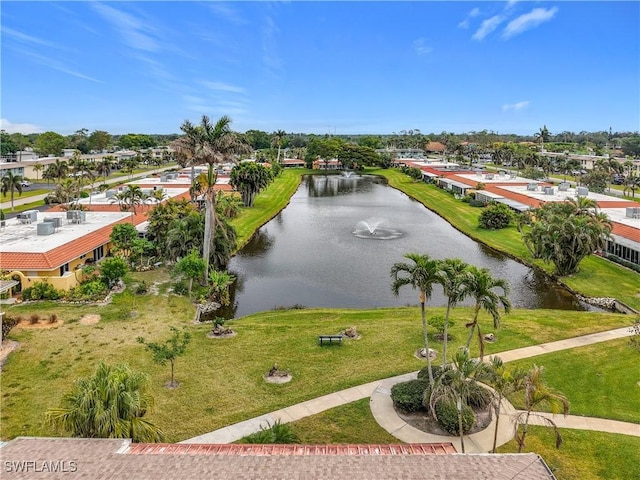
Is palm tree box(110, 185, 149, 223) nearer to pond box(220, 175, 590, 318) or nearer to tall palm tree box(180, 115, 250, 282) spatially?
pond box(220, 175, 590, 318)

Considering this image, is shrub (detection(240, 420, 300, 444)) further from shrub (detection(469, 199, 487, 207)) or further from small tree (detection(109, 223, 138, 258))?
shrub (detection(469, 199, 487, 207))

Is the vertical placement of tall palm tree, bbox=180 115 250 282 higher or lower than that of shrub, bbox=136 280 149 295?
higher

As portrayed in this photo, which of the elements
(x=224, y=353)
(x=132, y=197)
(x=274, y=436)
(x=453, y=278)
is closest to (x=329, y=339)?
(x=224, y=353)

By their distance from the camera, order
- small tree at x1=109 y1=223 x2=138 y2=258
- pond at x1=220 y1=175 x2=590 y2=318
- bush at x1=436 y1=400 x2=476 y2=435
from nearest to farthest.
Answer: bush at x1=436 y1=400 x2=476 y2=435 → pond at x1=220 y1=175 x2=590 y2=318 → small tree at x1=109 y1=223 x2=138 y2=258

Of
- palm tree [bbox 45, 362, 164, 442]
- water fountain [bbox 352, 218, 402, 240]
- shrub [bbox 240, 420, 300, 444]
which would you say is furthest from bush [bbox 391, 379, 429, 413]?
water fountain [bbox 352, 218, 402, 240]

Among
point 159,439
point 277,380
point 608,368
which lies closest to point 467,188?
point 608,368

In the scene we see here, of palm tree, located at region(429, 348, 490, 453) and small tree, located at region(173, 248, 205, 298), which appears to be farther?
small tree, located at region(173, 248, 205, 298)

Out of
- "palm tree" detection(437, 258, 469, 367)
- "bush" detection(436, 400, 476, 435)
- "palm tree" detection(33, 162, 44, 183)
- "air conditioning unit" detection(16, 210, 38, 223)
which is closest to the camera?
"bush" detection(436, 400, 476, 435)

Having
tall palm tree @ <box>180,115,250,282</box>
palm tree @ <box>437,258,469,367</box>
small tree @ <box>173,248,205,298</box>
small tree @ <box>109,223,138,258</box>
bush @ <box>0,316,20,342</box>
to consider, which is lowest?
bush @ <box>0,316,20,342</box>
